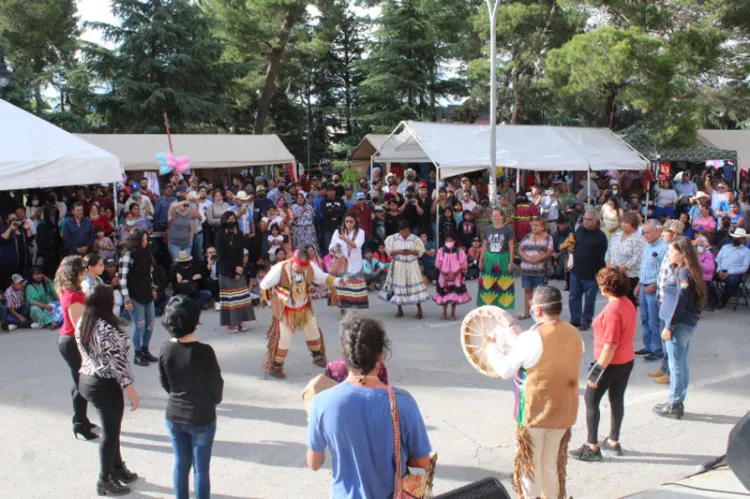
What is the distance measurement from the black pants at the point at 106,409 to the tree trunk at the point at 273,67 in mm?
24846

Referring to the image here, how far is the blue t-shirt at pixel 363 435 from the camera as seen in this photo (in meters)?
2.83

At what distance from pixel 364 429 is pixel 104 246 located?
917 cm

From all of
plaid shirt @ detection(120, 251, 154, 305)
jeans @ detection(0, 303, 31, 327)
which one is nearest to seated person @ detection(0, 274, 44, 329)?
jeans @ detection(0, 303, 31, 327)

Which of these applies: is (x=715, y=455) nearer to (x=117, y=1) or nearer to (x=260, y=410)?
(x=260, y=410)

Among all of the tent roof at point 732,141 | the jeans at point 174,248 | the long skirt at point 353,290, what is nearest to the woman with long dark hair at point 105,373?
the long skirt at point 353,290

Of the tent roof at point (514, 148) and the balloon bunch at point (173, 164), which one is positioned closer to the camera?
the tent roof at point (514, 148)

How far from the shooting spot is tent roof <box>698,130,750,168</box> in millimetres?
23359

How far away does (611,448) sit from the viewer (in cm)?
550

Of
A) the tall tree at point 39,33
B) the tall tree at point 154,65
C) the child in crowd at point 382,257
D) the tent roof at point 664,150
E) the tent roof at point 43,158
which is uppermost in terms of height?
the tall tree at point 39,33

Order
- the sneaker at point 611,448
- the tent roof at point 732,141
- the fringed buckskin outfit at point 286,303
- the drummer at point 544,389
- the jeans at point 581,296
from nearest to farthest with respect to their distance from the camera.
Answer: the drummer at point 544,389
the sneaker at point 611,448
the fringed buckskin outfit at point 286,303
the jeans at point 581,296
the tent roof at point 732,141

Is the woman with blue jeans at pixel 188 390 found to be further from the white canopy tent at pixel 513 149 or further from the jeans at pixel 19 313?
the white canopy tent at pixel 513 149

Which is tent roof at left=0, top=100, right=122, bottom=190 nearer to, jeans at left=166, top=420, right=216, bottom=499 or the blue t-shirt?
jeans at left=166, top=420, right=216, bottom=499

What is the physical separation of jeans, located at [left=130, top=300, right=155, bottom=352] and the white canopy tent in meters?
7.86

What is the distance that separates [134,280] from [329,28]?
24784 millimetres
